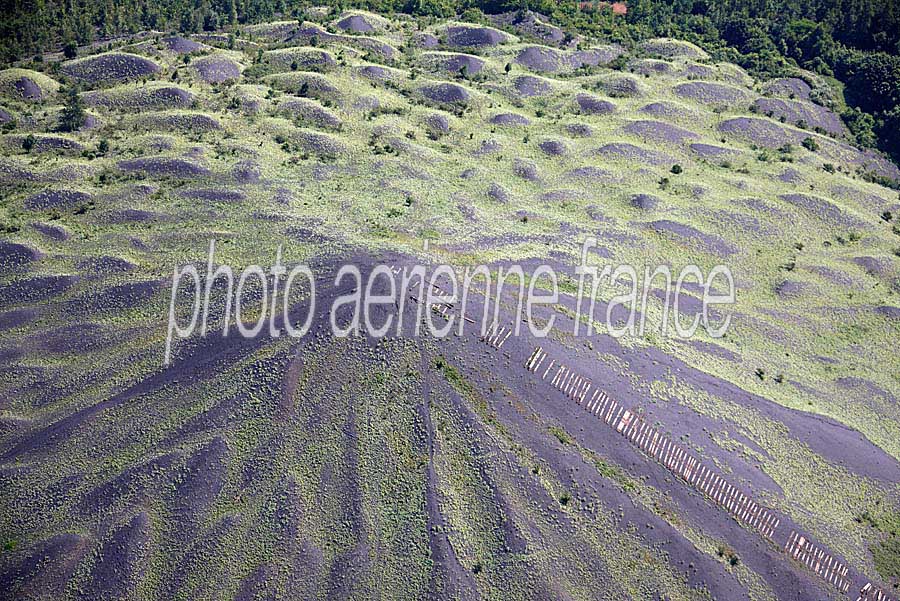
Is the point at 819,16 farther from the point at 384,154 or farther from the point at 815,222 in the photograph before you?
the point at 384,154

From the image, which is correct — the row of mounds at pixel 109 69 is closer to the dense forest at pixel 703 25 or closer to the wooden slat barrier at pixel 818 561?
the dense forest at pixel 703 25

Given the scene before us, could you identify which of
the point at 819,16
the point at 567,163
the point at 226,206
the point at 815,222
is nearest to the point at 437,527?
the point at 226,206

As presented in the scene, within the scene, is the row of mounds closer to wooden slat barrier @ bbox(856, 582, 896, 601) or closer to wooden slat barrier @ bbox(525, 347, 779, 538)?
wooden slat barrier @ bbox(525, 347, 779, 538)

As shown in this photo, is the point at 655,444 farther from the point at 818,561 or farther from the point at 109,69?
the point at 109,69

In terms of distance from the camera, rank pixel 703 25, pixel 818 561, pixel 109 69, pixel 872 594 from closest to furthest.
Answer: pixel 872 594 → pixel 818 561 → pixel 109 69 → pixel 703 25

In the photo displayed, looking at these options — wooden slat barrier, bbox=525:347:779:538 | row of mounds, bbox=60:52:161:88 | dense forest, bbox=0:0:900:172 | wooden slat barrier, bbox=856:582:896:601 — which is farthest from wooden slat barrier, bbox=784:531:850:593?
row of mounds, bbox=60:52:161:88

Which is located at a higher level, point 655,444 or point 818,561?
point 655,444

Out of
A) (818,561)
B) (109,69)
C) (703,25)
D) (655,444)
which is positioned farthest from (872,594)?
(703,25)

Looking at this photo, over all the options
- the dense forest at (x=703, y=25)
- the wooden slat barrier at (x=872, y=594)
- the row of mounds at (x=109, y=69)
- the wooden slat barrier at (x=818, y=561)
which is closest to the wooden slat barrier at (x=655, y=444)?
the wooden slat barrier at (x=818, y=561)

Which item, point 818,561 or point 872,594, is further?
point 818,561
